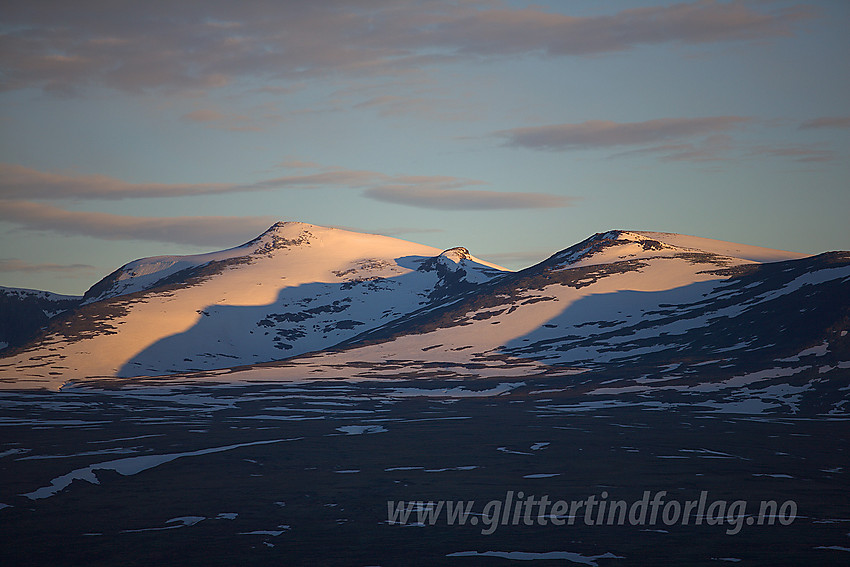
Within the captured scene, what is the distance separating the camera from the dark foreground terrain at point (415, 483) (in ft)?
108

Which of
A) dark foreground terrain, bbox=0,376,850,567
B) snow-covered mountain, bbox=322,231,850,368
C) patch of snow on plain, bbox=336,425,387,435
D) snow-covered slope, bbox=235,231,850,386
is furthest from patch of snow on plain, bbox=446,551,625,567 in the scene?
snow-covered mountain, bbox=322,231,850,368

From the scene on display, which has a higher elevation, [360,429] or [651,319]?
[651,319]

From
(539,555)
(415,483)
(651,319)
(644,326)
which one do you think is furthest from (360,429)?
(651,319)

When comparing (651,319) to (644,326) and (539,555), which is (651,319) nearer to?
(644,326)

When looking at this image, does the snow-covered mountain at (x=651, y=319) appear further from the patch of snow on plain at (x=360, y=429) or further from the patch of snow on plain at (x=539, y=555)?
the patch of snow on plain at (x=539, y=555)

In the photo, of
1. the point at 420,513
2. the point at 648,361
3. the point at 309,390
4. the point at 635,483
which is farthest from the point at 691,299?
the point at 420,513

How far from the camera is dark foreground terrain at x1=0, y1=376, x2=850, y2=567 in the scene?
32969 mm

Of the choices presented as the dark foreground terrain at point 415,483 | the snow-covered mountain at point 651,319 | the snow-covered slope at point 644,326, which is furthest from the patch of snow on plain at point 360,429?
the snow-covered mountain at point 651,319

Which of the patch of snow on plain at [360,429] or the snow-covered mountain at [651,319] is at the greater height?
the snow-covered mountain at [651,319]

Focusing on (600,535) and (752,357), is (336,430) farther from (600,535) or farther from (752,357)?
(752,357)

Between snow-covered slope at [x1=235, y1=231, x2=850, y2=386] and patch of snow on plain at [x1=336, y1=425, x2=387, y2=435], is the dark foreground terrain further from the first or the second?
snow-covered slope at [x1=235, y1=231, x2=850, y2=386]

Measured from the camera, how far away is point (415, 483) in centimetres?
4862

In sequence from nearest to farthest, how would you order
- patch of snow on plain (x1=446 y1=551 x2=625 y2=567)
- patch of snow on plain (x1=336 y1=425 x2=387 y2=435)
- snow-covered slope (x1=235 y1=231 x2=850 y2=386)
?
patch of snow on plain (x1=446 y1=551 x2=625 y2=567)
patch of snow on plain (x1=336 y1=425 x2=387 y2=435)
snow-covered slope (x1=235 y1=231 x2=850 y2=386)

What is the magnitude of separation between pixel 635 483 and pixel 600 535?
44.2 feet
